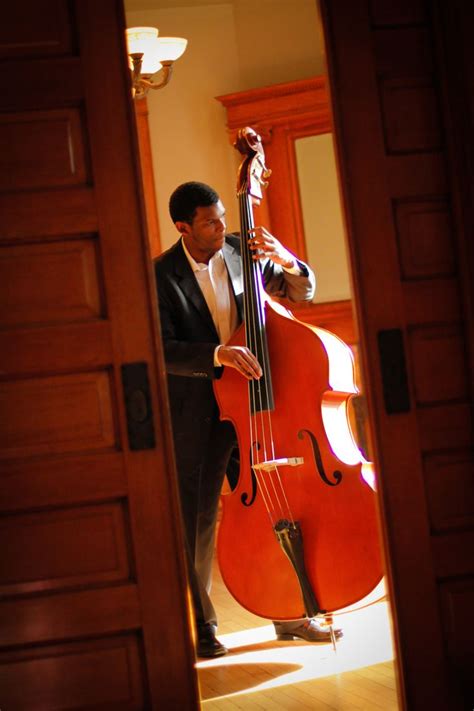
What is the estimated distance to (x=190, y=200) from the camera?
3258 mm

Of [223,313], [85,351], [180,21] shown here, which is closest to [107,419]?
→ [85,351]

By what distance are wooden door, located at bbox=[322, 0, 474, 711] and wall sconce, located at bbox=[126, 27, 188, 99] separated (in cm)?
171

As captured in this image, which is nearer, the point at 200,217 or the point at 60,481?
the point at 60,481

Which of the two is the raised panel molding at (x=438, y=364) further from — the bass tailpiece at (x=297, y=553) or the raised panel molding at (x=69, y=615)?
the bass tailpiece at (x=297, y=553)

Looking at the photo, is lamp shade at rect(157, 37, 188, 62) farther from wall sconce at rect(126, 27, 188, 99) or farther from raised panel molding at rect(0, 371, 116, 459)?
raised panel molding at rect(0, 371, 116, 459)

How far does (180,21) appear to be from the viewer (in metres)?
5.84

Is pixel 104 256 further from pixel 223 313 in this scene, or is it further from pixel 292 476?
pixel 223 313

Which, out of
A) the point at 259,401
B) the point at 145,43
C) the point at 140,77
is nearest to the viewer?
the point at 259,401

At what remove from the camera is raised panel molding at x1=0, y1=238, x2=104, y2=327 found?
6.51 feet

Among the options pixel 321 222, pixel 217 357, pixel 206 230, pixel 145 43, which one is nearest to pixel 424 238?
pixel 217 357

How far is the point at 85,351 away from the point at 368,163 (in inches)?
28.4

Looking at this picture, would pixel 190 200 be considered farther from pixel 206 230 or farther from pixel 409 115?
pixel 409 115

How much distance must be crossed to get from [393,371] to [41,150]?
87cm

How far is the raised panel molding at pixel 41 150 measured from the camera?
78.1 inches
